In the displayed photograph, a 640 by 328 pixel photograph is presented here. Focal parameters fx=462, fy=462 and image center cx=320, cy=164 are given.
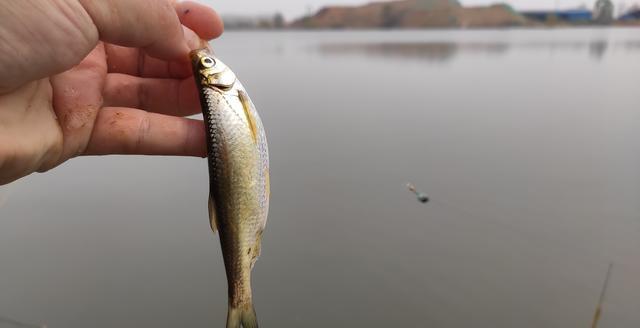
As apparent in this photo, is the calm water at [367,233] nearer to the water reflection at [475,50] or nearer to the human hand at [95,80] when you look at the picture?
the human hand at [95,80]

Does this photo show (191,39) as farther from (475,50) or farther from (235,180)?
(475,50)

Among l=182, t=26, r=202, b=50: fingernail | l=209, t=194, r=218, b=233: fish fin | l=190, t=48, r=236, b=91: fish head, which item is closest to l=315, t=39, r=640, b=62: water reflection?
l=182, t=26, r=202, b=50: fingernail

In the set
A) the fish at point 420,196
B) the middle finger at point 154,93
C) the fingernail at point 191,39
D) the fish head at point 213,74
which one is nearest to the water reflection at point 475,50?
the fish at point 420,196

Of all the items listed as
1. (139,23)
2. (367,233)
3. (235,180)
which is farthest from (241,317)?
(367,233)

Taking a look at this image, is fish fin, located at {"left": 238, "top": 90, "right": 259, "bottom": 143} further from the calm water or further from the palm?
the calm water

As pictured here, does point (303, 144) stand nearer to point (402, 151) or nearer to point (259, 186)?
point (402, 151)

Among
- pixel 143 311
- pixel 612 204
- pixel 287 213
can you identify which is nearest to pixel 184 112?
pixel 143 311

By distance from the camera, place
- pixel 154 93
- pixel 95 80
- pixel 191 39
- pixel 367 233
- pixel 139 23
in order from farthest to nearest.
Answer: pixel 367 233
pixel 154 93
pixel 95 80
pixel 191 39
pixel 139 23
